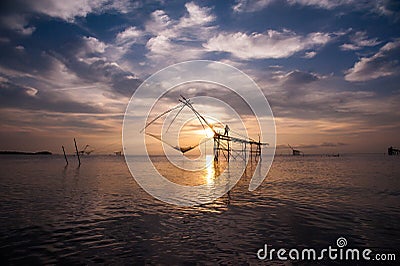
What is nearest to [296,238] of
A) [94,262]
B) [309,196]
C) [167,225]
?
[167,225]

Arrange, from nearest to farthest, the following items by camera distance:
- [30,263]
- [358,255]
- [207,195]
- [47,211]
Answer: [30,263]
[358,255]
[47,211]
[207,195]

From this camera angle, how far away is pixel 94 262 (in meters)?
8.49

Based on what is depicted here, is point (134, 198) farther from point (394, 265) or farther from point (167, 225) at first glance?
point (394, 265)

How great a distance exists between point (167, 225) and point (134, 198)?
29.0 feet

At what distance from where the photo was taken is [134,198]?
21.1 meters

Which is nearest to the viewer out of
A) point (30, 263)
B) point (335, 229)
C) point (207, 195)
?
point (30, 263)

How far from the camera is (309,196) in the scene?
2183 cm

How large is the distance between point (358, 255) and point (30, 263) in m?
11.0

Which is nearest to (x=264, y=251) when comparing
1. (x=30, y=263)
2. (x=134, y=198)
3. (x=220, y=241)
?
(x=220, y=241)

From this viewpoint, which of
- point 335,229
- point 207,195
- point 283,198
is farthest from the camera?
point 207,195

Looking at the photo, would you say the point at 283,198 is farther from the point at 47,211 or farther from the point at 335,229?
the point at 47,211

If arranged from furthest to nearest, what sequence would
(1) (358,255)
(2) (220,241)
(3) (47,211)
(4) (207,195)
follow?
(4) (207,195), (3) (47,211), (2) (220,241), (1) (358,255)

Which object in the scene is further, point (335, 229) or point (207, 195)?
point (207, 195)

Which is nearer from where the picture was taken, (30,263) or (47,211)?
(30,263)
